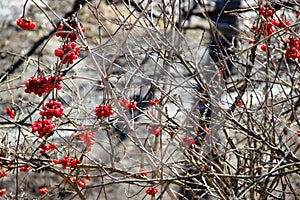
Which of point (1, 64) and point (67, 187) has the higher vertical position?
point (1, 64)

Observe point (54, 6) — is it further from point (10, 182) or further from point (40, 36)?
point (10, 182)

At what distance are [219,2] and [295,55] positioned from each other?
5.32ft

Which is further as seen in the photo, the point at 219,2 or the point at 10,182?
the point at 219,2

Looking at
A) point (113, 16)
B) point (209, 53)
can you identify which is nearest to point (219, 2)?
point (209, 53)

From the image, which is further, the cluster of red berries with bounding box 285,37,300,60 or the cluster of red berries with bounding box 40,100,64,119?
the cluster of red berries with bounding box 285,37,300,60

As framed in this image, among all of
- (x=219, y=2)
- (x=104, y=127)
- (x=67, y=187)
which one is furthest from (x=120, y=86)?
(x=219, y=2)

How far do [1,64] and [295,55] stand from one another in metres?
1.91

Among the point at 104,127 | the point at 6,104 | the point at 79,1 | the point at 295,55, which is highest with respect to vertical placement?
the point at 79,1

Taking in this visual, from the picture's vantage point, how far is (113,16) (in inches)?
142

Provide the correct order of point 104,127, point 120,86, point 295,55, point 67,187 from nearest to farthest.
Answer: point 295,55
point 104,127
point 120,86
point 67,187

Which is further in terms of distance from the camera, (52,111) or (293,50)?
(293,50)

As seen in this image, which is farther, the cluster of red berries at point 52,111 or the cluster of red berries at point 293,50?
the cluster of red berries at point 293,50

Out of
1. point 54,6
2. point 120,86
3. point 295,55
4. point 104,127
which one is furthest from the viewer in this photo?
point 54,6

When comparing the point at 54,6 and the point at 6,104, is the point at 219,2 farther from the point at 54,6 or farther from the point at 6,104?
the point at 6,104
